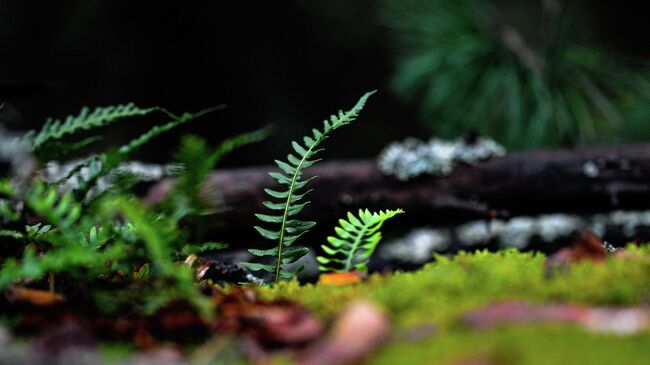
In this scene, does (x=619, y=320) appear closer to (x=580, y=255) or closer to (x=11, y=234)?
(x=580, y=255)

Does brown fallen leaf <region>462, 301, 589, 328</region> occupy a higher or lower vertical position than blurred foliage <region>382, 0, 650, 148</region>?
higher

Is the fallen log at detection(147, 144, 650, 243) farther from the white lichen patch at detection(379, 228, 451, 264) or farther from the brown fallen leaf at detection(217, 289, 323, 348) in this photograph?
the brown fallen leaf at detection(217, 289, 323, 348)

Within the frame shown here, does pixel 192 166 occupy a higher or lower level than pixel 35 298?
higher

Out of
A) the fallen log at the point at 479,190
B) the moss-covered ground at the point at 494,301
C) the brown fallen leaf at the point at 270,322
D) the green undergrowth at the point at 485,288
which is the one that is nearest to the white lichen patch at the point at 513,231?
the fallen log at the point at 479,190

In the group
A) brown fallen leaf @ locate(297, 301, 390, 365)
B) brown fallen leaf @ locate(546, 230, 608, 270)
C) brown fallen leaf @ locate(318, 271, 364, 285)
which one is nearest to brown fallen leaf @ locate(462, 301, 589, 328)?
brown fallen leaf @ locate(297, 301, 390, 365)

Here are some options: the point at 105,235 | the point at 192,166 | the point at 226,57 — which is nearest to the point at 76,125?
the point at 105,235

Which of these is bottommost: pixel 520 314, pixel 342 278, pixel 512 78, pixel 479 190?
pixel 479 190
